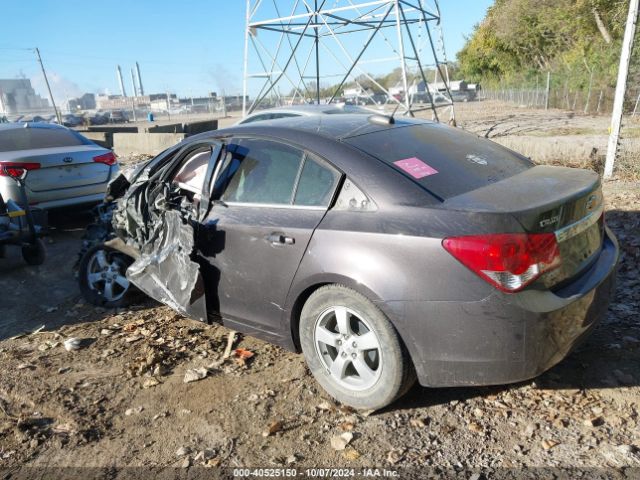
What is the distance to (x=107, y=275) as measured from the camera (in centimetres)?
491

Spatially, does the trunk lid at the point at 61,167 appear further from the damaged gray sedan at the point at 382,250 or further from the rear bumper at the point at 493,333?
the rear bumper at the point at 493,333

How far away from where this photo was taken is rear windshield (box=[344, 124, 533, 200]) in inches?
123

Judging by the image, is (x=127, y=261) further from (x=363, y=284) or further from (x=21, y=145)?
(x=21, y=145)

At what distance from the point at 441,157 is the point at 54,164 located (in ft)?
18.8

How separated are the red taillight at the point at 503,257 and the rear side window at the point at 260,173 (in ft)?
4.00

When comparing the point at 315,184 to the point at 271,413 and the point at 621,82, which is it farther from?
the point at 621,82

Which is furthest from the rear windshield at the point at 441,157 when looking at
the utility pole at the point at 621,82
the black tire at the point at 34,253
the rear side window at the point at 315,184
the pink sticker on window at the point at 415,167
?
the utility pole at the point at 621,82

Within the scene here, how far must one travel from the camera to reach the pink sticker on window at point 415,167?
312cm

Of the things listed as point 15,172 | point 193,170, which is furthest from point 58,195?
point 193,170

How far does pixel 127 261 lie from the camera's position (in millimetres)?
4777

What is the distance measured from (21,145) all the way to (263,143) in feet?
18.0

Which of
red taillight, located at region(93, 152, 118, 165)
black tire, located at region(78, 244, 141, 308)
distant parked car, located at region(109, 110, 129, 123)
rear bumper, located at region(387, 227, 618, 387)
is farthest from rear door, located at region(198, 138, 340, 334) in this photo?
distant parked car, located at region(109, 110, 129, 123)

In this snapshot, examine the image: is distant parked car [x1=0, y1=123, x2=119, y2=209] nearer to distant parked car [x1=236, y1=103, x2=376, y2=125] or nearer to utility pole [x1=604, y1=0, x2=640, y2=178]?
distant parked car [x1=236, y1=103, x2=376, y2=125]

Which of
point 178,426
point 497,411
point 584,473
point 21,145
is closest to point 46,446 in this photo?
point 178,426
